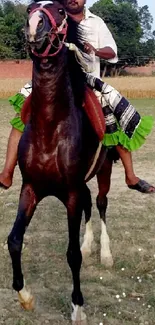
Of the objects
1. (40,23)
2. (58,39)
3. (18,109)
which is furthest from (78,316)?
(40,23)

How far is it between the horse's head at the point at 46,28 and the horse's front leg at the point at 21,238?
1.05 metres

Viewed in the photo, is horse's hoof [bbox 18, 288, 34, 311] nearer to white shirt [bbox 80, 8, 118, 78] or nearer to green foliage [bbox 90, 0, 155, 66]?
white shirt [bbox 80, 8, 118, 78]

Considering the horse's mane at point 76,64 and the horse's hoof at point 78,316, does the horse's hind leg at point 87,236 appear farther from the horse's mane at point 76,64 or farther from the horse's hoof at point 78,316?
the horse's mane at point 76,64

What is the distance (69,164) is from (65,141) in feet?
0.54

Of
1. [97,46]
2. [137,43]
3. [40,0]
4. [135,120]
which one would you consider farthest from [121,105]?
[137,43]

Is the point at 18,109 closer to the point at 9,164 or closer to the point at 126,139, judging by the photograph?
the point at 9,164

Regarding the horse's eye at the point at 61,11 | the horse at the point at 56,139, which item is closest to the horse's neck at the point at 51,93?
the horse at the point at 56,139

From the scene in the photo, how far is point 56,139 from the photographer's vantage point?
3957 millimetres

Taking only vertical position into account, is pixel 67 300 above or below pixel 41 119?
below

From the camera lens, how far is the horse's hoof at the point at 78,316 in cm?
416

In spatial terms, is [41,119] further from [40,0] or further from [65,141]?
[40,0]

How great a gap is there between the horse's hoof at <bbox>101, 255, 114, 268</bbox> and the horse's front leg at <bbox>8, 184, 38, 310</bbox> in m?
1.45

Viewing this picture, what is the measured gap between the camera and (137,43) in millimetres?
69125

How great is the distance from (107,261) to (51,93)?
2258 mm
